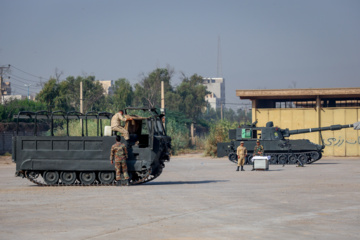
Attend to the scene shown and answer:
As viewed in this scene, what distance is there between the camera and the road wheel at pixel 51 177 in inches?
898

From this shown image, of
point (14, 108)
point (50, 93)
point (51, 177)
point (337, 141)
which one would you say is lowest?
point (51, 177)

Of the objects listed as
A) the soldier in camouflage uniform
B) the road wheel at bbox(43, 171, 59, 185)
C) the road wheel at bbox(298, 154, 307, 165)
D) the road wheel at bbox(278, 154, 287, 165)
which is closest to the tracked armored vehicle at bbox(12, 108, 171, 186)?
the road wheel at bbox(43, 171, 59, 185)

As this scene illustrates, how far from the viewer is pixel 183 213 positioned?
537 inches

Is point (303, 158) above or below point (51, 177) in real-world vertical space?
below

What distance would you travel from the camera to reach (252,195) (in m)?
17.8

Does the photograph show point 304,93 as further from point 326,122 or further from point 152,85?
point 152,85

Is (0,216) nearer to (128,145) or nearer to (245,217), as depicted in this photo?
(245,217)

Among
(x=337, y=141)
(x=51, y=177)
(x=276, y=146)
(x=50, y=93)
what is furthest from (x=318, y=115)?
(x=50, y=93)

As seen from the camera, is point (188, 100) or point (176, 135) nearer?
point (176, 135)

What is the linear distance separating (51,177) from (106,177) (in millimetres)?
2051

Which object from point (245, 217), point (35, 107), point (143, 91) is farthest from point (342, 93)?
point (143, 91)

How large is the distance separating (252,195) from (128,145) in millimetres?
6418

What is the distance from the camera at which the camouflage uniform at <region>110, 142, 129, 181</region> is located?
21984 mm

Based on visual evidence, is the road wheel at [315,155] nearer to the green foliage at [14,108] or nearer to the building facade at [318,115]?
the building facade at [318,115]
